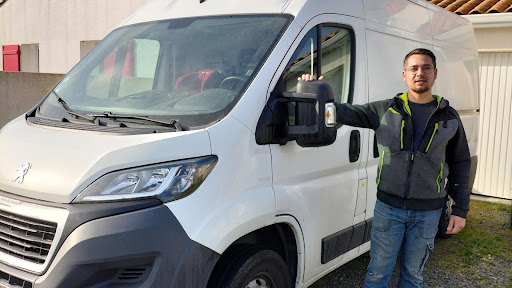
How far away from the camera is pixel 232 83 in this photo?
8.86 feet

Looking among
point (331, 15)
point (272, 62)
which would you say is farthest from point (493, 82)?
point (272, 62)

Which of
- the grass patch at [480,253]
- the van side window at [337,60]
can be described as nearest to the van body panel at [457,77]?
the grass patch at [480,253]

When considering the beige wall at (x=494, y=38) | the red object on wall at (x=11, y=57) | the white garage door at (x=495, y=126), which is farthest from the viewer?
the red object on wall at (x=11, y=57)

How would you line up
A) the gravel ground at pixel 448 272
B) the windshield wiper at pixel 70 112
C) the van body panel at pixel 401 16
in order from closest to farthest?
the windshield wiper at pixel 70 112 < the van body panel at pixel 401 16 < the gravel ground at pixel 448 272

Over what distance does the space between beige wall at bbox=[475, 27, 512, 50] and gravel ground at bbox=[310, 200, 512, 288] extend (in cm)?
375

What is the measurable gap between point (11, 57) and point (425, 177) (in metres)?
13.0

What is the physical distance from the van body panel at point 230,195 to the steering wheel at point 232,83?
0.88ft

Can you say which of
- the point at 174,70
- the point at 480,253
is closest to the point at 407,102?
the point at 174,70

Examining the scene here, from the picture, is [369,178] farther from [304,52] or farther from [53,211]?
[53,211]

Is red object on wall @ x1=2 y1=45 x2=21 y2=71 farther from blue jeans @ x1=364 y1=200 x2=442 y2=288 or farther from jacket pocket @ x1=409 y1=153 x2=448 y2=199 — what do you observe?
jacket pocket @ x1=409 y1=153 x2=448 y2=199

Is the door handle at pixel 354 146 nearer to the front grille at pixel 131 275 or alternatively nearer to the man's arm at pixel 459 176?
the man's arm at pixel 459 176

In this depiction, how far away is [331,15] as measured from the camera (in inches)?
124

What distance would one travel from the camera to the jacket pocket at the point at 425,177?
2805mm

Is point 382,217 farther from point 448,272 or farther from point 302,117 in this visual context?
point 448,272
